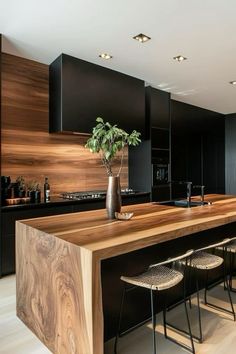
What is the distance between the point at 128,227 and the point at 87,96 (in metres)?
2.52

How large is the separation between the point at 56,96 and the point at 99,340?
317 centimetres

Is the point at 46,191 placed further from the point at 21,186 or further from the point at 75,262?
the point at 75,262

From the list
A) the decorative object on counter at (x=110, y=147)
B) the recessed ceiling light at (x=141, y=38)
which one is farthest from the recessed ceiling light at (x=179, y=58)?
the decorative object on counter at (x=110, y=147)

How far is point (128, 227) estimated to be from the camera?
2.03 meters

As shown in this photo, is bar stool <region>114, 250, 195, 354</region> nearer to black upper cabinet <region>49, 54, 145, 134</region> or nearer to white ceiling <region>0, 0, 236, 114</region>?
white ceiling <region>0, 0, 236, 114</region>

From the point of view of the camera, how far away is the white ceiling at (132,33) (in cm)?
263

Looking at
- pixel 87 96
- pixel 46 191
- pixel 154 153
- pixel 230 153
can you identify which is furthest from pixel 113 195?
pixel 230 153

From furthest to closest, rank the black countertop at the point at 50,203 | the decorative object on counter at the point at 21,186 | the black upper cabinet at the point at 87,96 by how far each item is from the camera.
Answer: the black upper cabinet at the point at 87,96
the decorative object on counter at the point at 21,186
the black countertop at the point at 50,203

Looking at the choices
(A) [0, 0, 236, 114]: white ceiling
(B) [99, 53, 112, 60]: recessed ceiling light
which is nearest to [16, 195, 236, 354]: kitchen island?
(A) [0, 0, 236, 114]: white ceiling

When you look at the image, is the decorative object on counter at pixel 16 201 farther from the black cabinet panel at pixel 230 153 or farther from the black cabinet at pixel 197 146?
the black cabinet panel at pixel 230 153

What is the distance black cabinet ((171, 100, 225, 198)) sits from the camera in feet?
19.8

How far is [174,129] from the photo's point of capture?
19.4 feet

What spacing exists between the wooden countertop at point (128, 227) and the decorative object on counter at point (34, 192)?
1.36 meters

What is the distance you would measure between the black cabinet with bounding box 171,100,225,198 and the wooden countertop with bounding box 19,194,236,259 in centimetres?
344
